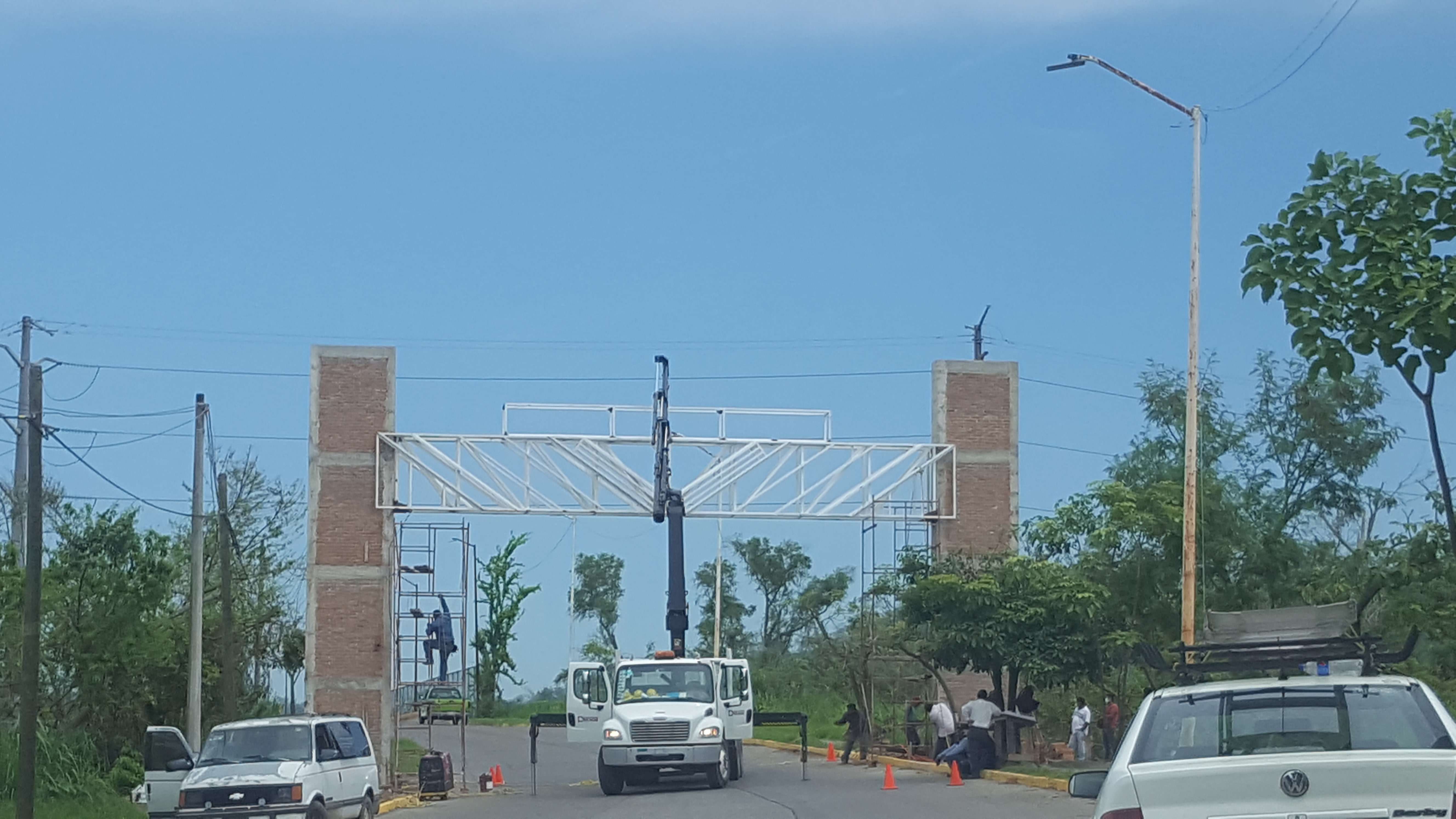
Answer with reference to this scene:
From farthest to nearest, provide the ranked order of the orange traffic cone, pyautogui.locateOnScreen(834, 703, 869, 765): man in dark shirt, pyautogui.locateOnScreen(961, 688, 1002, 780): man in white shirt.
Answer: pyautogui.locateOnScreen(834, 703, 869, 765): man in dark shirt, pyautogui.locateOnScreen(961, 688, 1002, 780): man in white shirt, the orange traffic cone

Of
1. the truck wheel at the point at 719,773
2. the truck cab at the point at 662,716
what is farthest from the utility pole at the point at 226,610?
the truck wheel at the point at 719,773

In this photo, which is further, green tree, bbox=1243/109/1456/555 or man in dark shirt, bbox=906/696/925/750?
man in dark shirt, bbox=906/696/925/750

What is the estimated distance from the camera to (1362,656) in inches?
375

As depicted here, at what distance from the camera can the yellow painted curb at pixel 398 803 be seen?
30.1m

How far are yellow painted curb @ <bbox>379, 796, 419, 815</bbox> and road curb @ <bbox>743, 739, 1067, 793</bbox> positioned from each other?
32.9 ft

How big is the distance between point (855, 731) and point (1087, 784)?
100 ft

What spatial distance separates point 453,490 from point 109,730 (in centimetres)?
904

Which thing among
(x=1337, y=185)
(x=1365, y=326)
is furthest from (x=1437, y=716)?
(x=1337, y=185)

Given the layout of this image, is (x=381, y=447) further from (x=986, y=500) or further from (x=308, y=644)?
(x=986, y=500)

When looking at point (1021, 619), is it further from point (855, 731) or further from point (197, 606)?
point (197, 606)

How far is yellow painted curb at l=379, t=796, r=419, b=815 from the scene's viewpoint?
98.7 ft

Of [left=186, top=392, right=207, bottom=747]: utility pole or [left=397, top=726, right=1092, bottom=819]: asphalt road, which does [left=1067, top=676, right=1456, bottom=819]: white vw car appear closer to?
[left=397, top=726, right=1092, bottom=819]: asphalt road

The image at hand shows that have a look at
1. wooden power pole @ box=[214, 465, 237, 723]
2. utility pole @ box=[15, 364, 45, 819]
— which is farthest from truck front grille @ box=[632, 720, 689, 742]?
utility pole @ box=[15, 364, 45, 819]

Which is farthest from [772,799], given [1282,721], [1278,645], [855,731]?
[1282,721]
